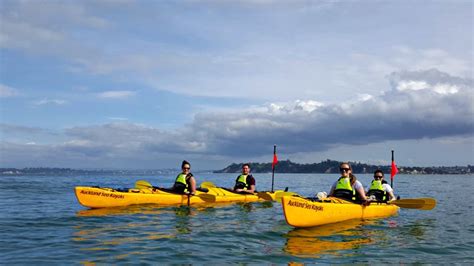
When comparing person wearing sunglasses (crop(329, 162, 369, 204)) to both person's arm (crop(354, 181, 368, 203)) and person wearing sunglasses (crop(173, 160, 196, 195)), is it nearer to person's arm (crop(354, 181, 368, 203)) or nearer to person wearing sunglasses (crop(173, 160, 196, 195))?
person's arm (crop(354, 181, 368, 203))

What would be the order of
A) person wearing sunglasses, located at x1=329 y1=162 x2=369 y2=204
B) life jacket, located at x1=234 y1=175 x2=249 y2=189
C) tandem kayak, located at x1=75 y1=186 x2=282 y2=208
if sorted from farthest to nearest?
life jacket, located at x1=234 y1=175 x2=249 y2=189 → tandem kayak, located at x1=75 y1=186 x2=282 y2=208 → person wearing sunglasses, located at x1=329 y1=162 x2=369 y2=204

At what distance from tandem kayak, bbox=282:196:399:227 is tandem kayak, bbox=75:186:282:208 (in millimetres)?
6677

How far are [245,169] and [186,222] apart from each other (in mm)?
7278

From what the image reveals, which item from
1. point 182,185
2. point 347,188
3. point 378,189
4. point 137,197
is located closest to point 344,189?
point 347,188

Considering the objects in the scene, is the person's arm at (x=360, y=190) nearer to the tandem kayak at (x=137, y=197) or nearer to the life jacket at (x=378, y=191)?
the life jacket at (x=378, y=191)

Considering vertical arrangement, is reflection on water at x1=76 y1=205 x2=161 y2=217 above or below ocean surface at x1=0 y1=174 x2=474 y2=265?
above

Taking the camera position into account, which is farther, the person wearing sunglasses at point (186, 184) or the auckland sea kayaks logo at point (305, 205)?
the person wearing sunglasses at point (186, 184)

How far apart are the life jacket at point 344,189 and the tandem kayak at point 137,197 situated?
6334 millimetres

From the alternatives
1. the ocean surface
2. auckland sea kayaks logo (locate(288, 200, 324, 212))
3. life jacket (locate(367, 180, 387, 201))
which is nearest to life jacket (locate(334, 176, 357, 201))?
the ocean surface

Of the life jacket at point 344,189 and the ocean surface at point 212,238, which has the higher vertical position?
the life jacket at point 344,189

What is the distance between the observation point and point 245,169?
20.7 meters

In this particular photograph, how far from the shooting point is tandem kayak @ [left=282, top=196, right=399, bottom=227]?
1246 cm

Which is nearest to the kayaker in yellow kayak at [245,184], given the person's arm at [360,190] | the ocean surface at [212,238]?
the ocean surface at [212,238]

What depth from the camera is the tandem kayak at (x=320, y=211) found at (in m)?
12.5
